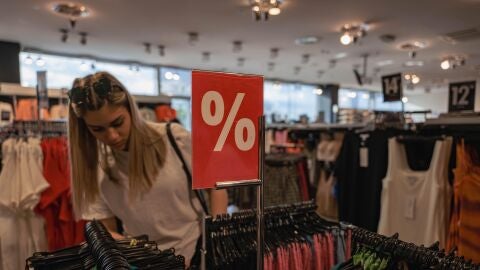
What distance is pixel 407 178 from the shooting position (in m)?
2.35

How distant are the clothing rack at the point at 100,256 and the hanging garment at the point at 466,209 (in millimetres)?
1737

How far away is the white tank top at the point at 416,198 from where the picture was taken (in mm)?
2135

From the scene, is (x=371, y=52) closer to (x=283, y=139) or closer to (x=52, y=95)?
(x=283, y=139)

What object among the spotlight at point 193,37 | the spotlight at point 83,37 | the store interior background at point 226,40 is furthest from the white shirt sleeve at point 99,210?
the spotlight at point 83,37

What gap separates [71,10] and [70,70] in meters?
3.58

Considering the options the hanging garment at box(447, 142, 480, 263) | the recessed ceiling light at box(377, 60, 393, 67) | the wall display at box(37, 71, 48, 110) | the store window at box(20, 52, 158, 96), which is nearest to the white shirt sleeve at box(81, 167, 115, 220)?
the wall display at box(37, 71, 48, 110)

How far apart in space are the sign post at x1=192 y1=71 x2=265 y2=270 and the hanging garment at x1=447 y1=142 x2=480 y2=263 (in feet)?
5.47

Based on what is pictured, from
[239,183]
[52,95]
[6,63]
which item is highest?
[6,63]

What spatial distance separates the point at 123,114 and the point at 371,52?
6627 mm

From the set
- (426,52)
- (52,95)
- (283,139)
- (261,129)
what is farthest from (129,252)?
(426,52)

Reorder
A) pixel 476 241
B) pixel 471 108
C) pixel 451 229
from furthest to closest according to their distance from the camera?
pixel 471 108
pixel 451 229
pixel 476 241

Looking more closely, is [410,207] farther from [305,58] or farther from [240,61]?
[240,61]

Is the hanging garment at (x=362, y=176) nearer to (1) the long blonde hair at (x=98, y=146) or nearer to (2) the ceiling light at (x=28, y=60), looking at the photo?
(1) the long blonde hair at (x=98, y=146)

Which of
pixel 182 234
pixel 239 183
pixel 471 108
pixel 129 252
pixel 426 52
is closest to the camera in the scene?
pixel 239 183
